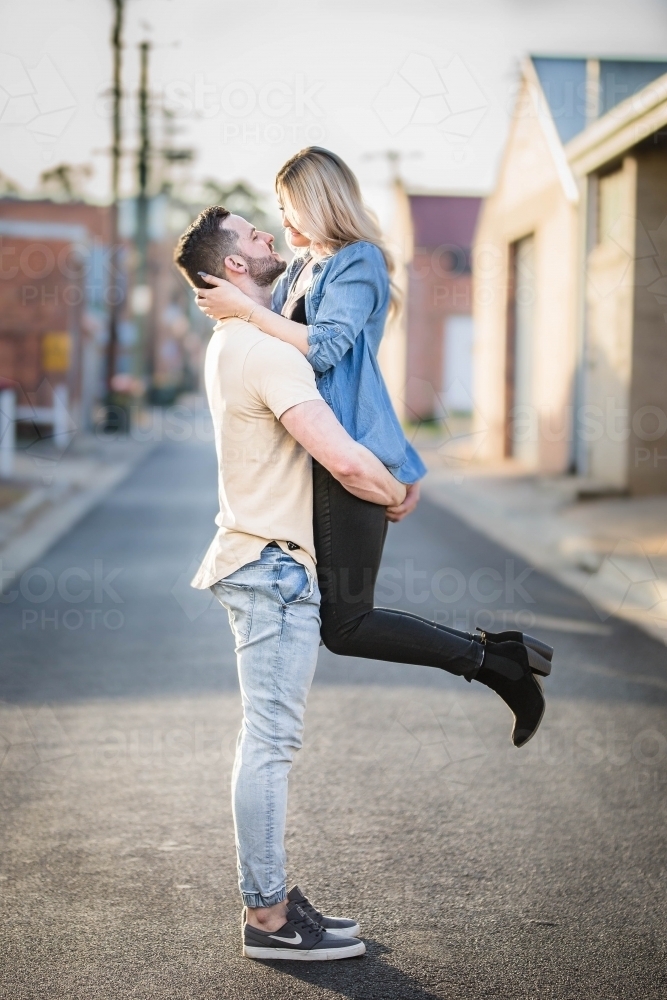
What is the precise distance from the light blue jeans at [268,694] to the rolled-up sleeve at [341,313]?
53cm

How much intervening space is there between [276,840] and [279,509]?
2.87 feet

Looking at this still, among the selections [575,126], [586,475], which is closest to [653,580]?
[586,475]

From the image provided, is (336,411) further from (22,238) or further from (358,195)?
(22,238)

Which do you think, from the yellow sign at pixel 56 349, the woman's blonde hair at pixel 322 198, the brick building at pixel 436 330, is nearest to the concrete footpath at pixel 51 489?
the yellow sign at pixel 56 349

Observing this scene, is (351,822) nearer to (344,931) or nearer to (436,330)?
(344,931)

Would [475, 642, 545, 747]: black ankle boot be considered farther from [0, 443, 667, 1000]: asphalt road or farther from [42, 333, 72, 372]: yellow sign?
[42, 333, 72, 372]: yellow sign

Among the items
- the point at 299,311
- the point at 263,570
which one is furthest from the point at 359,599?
the point at 299,311

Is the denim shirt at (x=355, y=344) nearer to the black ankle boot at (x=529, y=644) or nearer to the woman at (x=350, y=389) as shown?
the woman at (x=350, y=389)

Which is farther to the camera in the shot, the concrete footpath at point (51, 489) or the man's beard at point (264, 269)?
the concrete footpath at point (51, 489)

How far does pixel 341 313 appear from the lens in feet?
10.2

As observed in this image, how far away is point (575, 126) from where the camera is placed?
20.2 m

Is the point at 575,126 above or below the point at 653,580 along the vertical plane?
above

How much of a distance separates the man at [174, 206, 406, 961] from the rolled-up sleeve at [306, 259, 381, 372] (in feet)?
0.28

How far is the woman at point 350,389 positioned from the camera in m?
3.11
